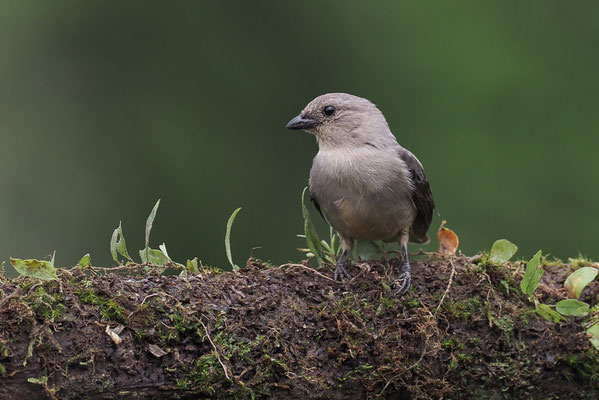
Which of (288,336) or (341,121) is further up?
(341,121)

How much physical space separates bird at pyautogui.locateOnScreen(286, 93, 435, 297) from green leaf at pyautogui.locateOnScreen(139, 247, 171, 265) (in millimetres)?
1298

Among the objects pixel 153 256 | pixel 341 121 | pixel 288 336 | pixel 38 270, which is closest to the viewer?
pixel 38 270

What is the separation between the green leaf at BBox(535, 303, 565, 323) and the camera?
355 cm

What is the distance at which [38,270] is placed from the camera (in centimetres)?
295

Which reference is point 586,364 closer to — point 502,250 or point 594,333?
point 594,333

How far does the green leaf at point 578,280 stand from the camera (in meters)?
3.71

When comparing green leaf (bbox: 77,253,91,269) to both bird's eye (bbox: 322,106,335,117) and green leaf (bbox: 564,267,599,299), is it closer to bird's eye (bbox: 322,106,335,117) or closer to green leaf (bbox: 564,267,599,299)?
green leaf (bbox: 564,267,599,299)

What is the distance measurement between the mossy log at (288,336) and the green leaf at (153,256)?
221 mm

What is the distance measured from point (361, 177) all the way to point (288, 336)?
1.66 meters

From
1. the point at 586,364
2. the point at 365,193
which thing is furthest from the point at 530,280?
the point at 365,193

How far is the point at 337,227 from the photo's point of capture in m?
4.77

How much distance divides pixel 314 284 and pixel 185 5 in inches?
260

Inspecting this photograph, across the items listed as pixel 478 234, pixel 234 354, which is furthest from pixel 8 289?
pixel 478 234

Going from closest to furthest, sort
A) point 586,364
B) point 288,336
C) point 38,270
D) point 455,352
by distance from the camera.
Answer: point 38,270 → point 288,336 → point 455,352 → point 586,364
